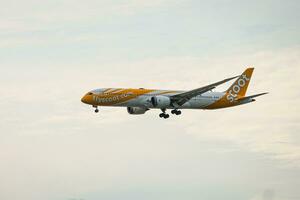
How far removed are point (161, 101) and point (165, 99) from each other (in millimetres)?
1008

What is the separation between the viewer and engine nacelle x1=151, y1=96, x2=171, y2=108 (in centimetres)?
12188

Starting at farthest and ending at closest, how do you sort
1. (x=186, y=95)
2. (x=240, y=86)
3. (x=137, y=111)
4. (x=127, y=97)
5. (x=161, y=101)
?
1. (x=240, y=86)
2. (x=137, y=111)
3. (x=186, y=95)
4. (x=161, y=101)
5. (x=127, y=97)

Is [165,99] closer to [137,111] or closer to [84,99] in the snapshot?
[137,111]

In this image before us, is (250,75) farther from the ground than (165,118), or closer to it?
farther from the ground

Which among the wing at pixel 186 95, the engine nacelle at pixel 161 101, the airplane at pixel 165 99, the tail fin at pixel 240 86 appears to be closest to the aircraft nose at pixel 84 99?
the airplane at pixel 165 99

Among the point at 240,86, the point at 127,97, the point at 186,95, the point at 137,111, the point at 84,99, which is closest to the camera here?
the point at 84,99

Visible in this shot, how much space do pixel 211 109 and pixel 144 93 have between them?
16429mm

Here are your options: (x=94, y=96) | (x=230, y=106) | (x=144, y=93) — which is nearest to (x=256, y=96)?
(x=230, y=106)

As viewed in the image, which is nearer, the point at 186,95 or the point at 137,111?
the point at 186,95

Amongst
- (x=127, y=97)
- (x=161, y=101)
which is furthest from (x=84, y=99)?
(x=161, y=101)

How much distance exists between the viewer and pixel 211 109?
134 m

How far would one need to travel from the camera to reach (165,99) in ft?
404

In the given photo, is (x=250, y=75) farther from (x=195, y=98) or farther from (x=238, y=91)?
(x=195, y=98)

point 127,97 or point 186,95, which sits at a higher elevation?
point 186,95
